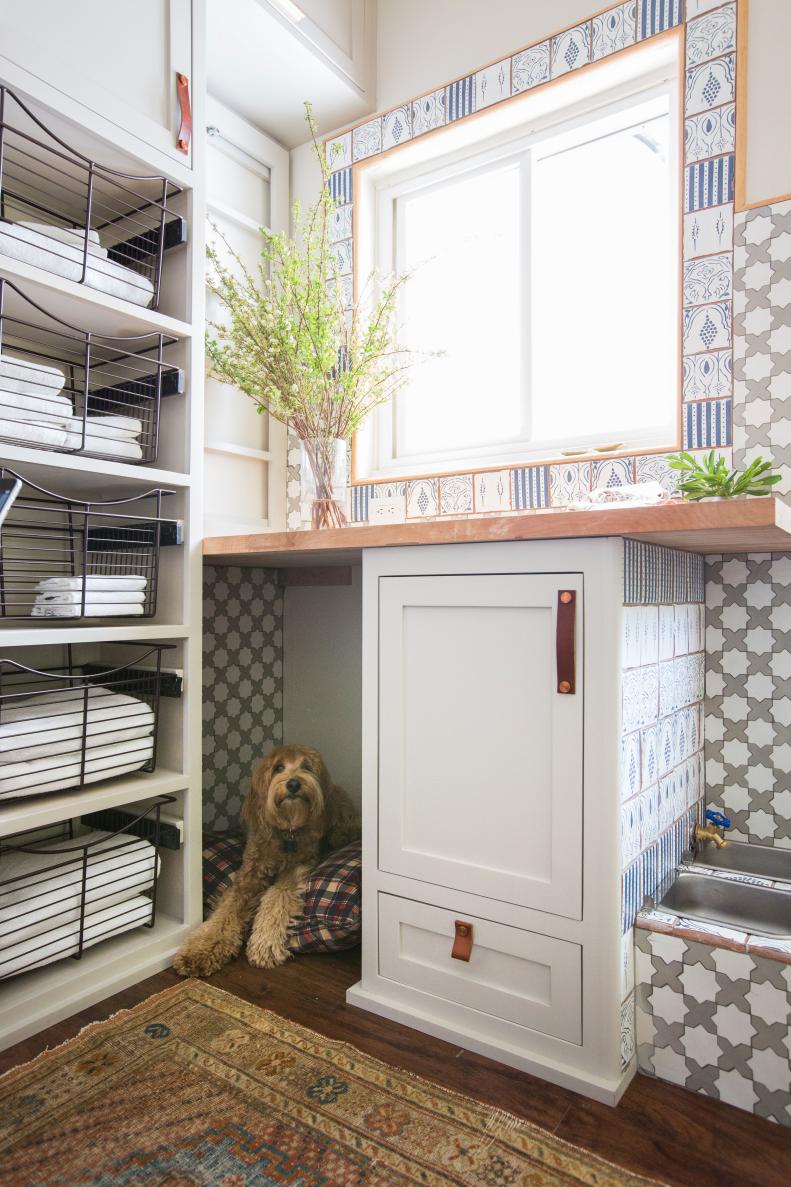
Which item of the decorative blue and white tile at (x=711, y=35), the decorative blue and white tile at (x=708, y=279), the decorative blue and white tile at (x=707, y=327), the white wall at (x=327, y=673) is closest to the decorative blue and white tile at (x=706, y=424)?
the decorative blue and white tile at (x=707, y=327)

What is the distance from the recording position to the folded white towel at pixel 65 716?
1428 mm

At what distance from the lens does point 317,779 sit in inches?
72.7

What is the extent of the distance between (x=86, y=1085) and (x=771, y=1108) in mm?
1135

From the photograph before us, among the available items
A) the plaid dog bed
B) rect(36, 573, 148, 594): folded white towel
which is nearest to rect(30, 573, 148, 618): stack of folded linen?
rect(36, 573, 148, 594): folded white towel

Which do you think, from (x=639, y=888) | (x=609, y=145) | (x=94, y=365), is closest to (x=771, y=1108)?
(x=639, y=888)

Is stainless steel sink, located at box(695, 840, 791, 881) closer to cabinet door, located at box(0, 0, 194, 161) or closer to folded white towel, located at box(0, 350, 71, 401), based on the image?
folded white towel, located at box(0, 350, 71, 401)

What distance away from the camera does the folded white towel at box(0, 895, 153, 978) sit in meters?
1.42

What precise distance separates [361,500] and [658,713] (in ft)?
3.97

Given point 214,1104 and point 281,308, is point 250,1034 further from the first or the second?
point 281,308

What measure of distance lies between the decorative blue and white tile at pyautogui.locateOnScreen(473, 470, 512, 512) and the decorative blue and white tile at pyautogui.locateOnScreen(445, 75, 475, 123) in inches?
41.8

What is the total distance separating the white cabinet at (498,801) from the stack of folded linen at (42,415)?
2.13 ft

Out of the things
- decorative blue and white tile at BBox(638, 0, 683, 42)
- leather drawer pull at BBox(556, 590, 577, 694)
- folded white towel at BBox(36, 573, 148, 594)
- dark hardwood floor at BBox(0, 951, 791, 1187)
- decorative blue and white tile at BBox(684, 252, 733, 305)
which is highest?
decorative blue and white tile at BBox(638, 0, 683, 42)

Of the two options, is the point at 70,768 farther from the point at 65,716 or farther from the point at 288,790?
the point at 288,790

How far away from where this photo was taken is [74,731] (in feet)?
4.97
